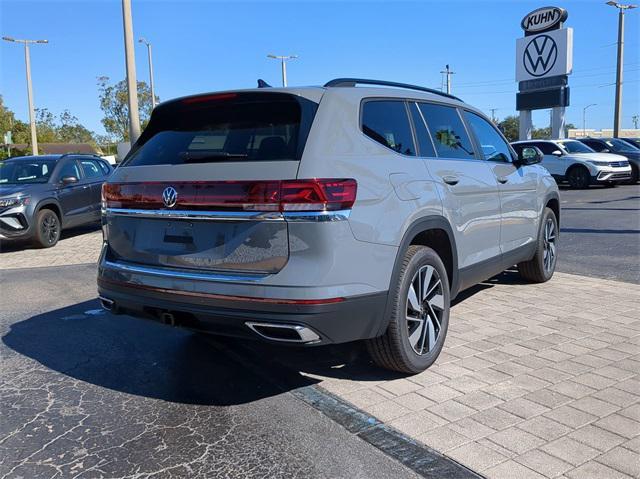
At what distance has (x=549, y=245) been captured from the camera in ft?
22.0

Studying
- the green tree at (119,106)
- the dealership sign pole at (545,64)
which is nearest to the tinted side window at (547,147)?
the dealership sign pole at (545,64)

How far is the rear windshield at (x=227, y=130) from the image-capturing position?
336cm

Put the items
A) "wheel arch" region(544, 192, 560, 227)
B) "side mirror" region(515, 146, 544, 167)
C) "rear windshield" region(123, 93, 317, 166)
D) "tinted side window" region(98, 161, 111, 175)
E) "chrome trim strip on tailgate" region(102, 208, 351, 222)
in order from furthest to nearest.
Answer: "tinted side window" region(98, 161, 111, 175) → "wheel arch" region(544, 192, 560, 227) → "side mirror" region(515, 146, 544, 167) → "rear windshield" region(123, 93, 317, 166) → "chrome trim strip on tailgate" region(102, 208, 351, 222)

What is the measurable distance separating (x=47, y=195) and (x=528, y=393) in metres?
9.78

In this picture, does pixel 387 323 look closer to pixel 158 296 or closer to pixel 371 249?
pixel 371 249

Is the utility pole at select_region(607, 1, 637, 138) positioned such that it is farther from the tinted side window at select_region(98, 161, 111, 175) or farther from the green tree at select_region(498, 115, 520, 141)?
the green tree at select_region(498, 115, 520, 141)

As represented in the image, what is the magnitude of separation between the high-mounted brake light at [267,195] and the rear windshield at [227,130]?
191mm

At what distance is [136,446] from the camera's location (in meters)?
3.14

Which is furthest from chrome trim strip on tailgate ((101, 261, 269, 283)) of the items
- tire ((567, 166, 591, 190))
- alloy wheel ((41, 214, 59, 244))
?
tire ((567, 166, 591, 190))

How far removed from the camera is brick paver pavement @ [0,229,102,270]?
933cm

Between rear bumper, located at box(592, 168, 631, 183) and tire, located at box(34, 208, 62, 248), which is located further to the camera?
rear bumper, located at box(592, 168, 631, 183)

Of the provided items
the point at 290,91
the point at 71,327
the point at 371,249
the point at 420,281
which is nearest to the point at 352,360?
the point at 420,281

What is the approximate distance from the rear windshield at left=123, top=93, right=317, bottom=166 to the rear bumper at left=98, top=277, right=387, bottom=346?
2.66 feet

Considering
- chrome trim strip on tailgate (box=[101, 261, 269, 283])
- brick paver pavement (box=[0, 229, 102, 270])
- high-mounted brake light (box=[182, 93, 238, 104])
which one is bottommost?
brick paver pavement (box=[0, 229, 102, 270])
